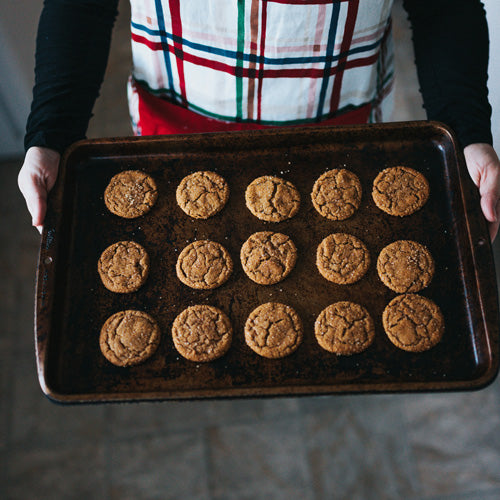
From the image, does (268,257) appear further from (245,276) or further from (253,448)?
(253,448)

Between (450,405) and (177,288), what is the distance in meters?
1.40

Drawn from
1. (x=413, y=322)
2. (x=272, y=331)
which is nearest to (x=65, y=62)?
(x=272, y=331)

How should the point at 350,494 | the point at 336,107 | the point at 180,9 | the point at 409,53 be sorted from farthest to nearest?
the point at 409,53
the point at 350,494
the point at 336,107
the point at 180,9

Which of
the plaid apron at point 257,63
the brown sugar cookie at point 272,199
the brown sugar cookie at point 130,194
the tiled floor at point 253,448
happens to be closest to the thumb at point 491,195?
the plaid apron at point 257,63

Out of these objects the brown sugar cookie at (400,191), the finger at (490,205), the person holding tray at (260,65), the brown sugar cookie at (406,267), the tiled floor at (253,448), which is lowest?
the tiled floor at (253,448)

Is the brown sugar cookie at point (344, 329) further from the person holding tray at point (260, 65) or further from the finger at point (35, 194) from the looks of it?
the finger at point (35, 194)

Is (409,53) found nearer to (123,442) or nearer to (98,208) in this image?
(98,208)

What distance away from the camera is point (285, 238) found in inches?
54.9

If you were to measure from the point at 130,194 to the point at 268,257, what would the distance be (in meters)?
0.45

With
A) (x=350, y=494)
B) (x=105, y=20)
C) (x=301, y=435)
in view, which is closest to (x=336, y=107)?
(x=105, y=20)

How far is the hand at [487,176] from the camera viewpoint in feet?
4.20

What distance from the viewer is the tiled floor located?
6.40 ft

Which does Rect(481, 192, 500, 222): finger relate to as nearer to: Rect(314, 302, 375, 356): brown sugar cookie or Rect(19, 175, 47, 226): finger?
Rect(314, 302, 375, 356): brown sugar cookie

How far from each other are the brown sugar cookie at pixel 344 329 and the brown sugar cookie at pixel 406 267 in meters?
0.13
